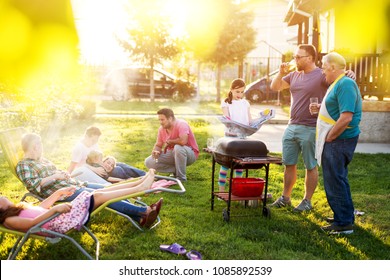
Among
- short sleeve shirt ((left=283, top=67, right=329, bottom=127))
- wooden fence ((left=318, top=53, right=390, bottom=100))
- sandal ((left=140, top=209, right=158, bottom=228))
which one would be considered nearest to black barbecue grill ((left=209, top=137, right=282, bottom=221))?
short sleeve shirt ((left=283, top=67, right=329, bottom=127))

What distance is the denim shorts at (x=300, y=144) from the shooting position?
626 cm

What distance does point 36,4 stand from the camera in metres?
12.2

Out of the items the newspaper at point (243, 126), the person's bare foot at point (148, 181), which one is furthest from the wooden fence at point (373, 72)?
the person's bare foot at point (148, 181)

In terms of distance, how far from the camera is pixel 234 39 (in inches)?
1088

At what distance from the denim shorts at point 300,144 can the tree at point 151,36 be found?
19766 millimetres

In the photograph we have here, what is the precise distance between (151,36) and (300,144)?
20.8 metres

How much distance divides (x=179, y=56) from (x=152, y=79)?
233 cm

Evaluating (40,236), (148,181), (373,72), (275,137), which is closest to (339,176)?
(148,181)

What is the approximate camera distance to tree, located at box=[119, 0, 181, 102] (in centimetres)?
2617

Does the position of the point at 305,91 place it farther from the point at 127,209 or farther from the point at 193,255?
the point at 193,255
